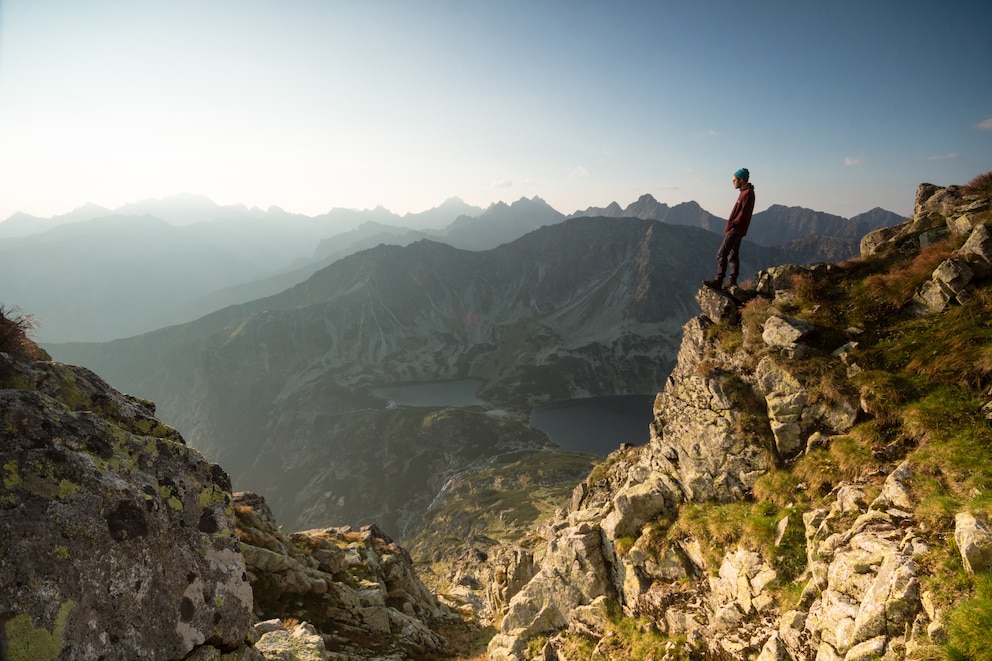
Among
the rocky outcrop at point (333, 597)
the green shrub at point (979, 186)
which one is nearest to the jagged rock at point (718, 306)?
the green shrub at point (979, 186)

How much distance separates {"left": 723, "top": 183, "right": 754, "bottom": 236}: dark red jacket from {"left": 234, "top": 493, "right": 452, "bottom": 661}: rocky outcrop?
2517 cm

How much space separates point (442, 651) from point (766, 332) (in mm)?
24609

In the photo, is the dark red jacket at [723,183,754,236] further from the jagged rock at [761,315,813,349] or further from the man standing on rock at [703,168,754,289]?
the jagged rock at [761,315,813,349]

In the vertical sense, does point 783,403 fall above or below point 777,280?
below

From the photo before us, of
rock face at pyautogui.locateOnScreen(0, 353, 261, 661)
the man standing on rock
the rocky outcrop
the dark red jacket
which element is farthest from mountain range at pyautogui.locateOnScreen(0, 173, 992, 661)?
the dark red jacket

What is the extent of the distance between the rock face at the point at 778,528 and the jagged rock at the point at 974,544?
0.03m

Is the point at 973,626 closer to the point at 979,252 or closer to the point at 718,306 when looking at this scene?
the point at 979,252

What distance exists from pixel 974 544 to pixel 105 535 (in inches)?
681

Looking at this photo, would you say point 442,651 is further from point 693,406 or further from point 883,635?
point 883,635

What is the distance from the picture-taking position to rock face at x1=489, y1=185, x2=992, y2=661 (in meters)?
10.0

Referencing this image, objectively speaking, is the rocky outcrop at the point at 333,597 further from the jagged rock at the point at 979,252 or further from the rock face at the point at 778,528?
the jagged rock at the point at 979,252

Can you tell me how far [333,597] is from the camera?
22953 mm

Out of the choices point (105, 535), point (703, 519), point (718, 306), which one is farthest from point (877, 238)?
point (105, 535)

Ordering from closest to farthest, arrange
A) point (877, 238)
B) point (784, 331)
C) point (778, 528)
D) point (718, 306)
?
point (778, 528) → point (784, 331) → point (718, 306) → point (877, 238)
